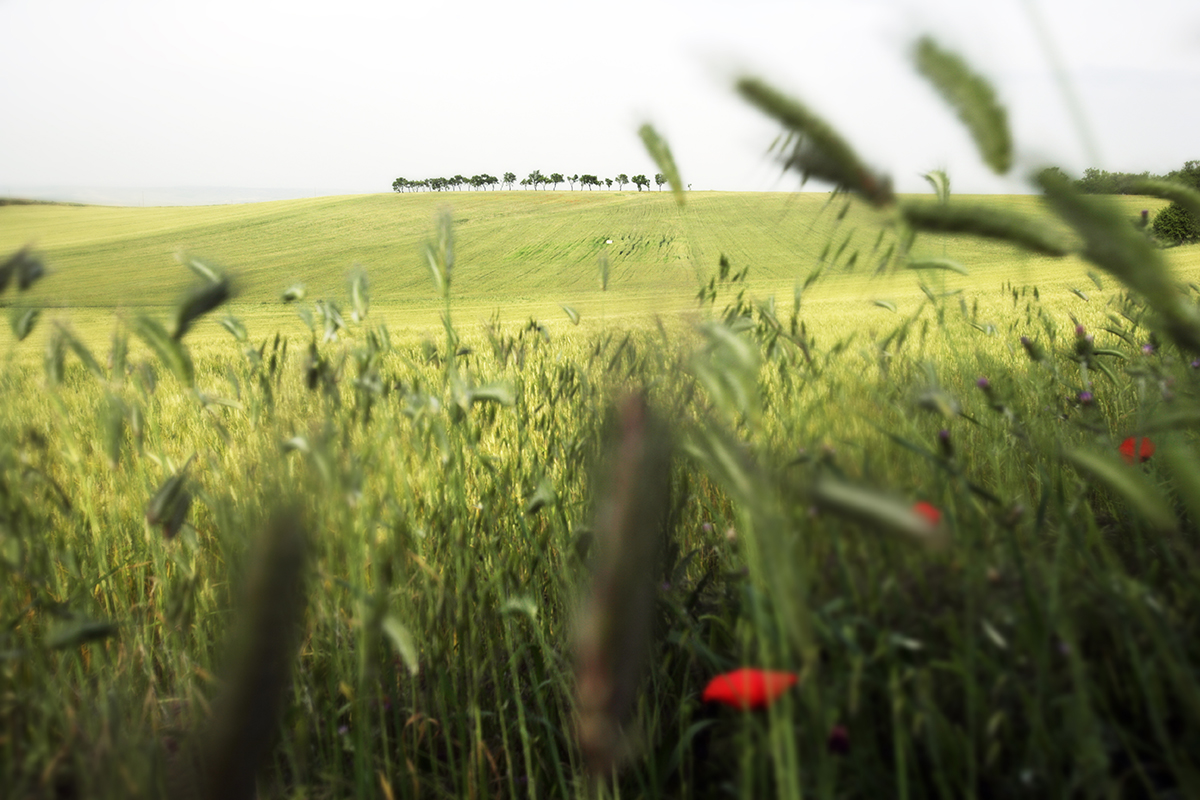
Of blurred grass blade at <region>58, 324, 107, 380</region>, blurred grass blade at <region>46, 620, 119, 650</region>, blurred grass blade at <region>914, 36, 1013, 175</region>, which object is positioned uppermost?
blurred grass blade at <region>914, 36, 1013, 175</region>

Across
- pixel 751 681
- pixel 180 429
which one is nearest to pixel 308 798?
pixel 751 681

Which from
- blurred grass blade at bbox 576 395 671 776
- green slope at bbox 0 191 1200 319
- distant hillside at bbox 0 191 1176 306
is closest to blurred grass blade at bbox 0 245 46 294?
blurred grass blade at bbox 576 395 671 776

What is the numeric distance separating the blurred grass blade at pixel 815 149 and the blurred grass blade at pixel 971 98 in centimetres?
25

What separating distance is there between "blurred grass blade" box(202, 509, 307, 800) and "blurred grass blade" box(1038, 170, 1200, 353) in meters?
0.73

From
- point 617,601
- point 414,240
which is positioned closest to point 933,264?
point 617,601

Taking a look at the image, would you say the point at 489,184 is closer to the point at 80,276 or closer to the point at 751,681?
the point at 80,276

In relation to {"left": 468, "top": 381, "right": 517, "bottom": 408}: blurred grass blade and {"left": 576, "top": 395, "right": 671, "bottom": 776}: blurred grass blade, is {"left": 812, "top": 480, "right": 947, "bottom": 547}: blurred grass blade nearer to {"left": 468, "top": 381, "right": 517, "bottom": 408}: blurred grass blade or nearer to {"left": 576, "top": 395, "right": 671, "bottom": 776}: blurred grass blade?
{"left": 576, "top": 395, "right": 671, "bottom": 776}: blurred grass blade

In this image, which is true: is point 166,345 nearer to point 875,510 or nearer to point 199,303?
point 199,303

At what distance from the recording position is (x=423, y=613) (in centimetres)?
134

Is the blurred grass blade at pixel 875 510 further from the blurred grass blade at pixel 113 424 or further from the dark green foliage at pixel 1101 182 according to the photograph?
the blurred grass blade at pixel 113 424

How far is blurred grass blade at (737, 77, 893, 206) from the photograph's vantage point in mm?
691

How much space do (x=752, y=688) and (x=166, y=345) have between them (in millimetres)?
1064

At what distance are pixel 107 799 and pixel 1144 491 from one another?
2.85 feet

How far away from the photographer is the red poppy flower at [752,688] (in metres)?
0.52
